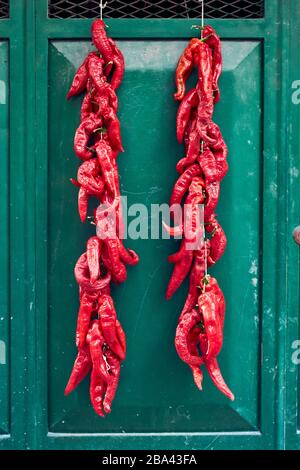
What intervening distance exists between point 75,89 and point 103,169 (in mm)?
438

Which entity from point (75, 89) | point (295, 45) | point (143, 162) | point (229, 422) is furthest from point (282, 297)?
point (75, 89)

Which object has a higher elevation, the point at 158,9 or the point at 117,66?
the point at 158,9

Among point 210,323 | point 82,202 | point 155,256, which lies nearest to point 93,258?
point 82,202

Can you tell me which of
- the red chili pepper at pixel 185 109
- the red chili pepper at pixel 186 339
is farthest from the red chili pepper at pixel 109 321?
the red chili pepper at pixel 185 109

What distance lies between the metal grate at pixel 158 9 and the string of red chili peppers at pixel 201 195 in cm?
23

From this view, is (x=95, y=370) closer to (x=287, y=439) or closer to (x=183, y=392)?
(x=183, y=392)

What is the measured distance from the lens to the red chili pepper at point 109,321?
2676mm

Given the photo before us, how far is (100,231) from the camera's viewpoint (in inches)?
105

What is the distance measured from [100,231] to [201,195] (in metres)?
0.49

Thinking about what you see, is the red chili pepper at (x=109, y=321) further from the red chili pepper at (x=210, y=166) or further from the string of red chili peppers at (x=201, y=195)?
the red chili pepper at (x=210, y=166)

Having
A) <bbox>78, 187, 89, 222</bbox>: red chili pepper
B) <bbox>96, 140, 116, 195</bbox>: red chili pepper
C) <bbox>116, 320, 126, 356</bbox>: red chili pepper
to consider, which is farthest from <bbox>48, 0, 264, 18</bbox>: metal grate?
<bbox>116, 320, 126, 356</bbox>: red chili pepper

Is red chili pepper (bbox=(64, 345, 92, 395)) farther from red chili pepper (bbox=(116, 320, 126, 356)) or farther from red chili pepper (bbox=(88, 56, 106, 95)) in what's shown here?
red chili pepper (bbox=(88, 56, 106, 95))

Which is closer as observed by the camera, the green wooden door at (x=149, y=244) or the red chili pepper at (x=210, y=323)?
the red chili pepper at (x=210, y=323)

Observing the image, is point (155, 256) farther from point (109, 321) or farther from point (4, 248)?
point (4, 248)
